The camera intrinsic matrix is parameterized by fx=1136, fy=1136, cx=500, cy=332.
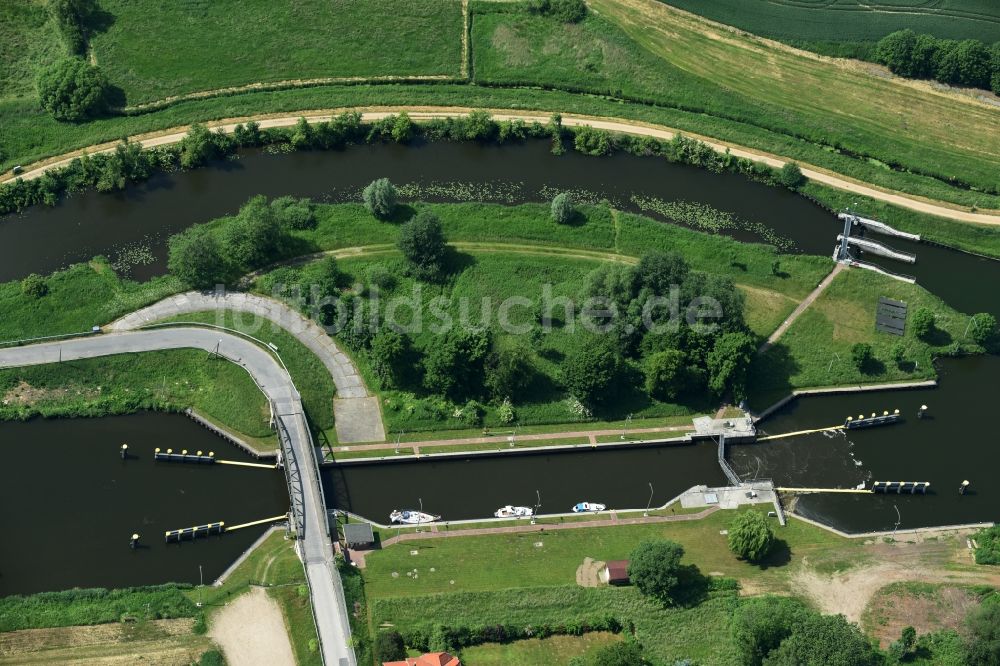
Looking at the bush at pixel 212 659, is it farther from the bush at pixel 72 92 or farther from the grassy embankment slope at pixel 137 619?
the bush at pixel 72 92

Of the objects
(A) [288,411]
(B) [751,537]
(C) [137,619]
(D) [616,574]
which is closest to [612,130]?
(A) [288,411]

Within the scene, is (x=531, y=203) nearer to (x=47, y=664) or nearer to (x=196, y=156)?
(x=196, y=156)

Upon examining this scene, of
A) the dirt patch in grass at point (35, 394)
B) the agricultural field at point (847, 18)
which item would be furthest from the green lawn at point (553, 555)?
the agricultural field at point (847, 18)

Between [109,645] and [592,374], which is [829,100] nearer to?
[592,374]

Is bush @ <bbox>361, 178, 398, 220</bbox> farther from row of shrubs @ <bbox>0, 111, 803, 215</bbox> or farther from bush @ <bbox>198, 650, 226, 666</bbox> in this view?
bush @ <bbox>198, 650, 226, 666</bbox>

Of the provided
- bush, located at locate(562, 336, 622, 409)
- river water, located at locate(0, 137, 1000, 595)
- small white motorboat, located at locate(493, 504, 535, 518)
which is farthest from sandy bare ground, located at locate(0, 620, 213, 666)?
bush, located at locate(562, 336, 622, 409)
